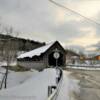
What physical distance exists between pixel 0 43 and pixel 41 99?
61.4 ft

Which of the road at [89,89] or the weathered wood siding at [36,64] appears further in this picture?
the weathered wood siding at [36,64]

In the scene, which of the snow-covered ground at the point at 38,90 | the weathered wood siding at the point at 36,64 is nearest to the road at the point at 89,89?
the snow-covered ground at the point at 38,90

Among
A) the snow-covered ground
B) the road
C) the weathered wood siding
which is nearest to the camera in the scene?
the road

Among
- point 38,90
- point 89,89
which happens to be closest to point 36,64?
point 38,90

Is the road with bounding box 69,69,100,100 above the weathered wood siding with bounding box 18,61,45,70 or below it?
below

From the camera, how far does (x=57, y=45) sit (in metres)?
42.2

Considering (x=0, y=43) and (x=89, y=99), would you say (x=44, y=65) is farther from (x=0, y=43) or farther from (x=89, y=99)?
(x=89, y=99)

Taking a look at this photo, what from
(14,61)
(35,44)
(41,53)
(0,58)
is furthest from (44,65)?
(35,44)

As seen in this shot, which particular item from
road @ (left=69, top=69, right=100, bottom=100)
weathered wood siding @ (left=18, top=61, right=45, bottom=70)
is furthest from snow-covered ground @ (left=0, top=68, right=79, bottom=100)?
weathered wood siding @ (left=18, top=61, right=45, bottom=70)

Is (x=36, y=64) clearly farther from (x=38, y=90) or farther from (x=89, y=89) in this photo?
(x=89, y=89)

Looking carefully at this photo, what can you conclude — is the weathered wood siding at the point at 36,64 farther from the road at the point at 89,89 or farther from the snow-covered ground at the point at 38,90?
the road at the point at 89,89

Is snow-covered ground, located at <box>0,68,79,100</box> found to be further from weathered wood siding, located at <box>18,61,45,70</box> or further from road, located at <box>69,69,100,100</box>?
weathered wood siding, located at <box>18,61,45,70</box>

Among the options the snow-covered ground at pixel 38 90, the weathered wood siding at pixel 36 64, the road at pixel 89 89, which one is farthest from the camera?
the weathered wood siding at pixel 36 64

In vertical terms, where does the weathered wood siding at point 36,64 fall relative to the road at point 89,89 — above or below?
above
